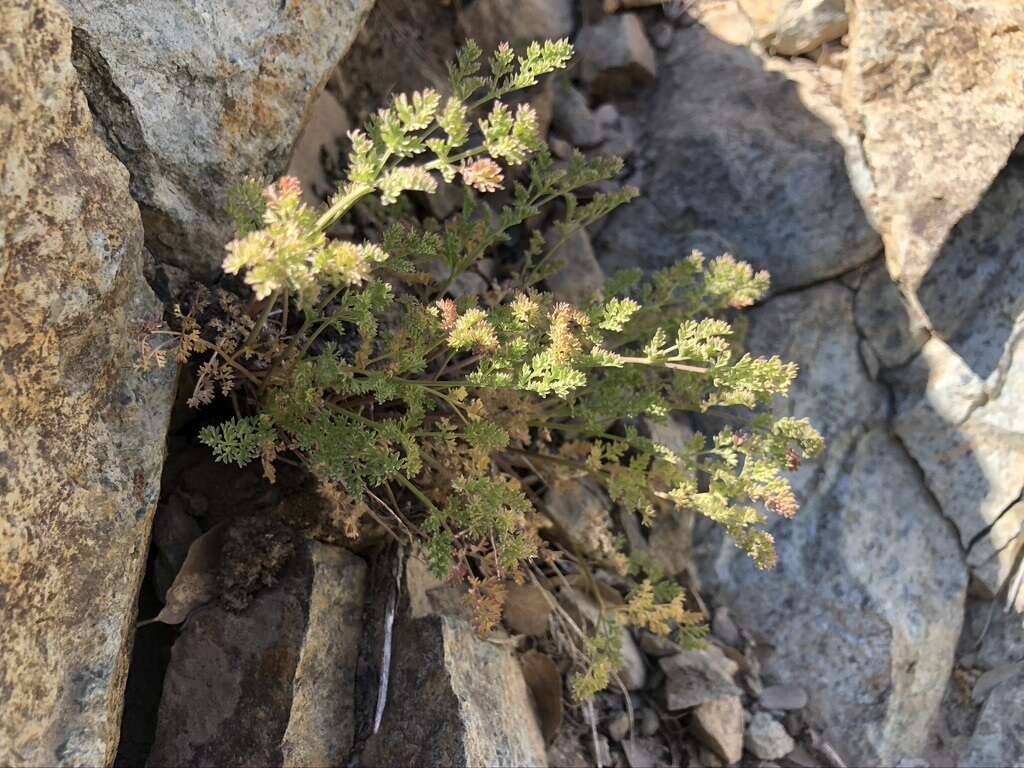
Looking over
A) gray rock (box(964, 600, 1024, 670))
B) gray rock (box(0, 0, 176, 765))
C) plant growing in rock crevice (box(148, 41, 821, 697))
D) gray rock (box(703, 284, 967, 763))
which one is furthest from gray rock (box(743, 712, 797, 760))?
gray rock (box(0, 0, 176, 765))

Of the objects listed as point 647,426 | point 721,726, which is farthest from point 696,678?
point 647,426

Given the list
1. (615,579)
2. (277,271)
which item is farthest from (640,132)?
(277,271)

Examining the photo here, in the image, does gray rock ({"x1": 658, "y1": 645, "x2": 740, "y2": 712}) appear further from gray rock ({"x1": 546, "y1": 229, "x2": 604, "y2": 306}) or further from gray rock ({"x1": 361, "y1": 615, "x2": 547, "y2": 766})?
gray rock ({"x1": 546, "y1": 229, "x2": 604, "y2": 306})

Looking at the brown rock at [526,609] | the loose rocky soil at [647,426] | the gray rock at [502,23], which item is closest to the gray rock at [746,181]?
the loose rocky soil at [647,426]

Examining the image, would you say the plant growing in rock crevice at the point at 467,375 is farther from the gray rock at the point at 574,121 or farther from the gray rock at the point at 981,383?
the gray rock at the point at 574,121

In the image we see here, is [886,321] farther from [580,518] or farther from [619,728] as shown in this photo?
[619,728]

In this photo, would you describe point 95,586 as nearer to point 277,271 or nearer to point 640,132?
point 277,271
